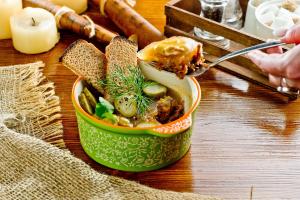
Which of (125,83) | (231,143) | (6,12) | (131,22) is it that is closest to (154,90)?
(125,83)

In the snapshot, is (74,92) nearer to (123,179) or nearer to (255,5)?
(123,179)

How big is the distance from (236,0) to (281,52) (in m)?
0.21

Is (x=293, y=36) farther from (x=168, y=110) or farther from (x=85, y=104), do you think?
(x=85, y=104)

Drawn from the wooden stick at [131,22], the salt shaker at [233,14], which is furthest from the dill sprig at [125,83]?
the salt shaker at [233,14]

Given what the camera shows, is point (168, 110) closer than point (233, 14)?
Yes

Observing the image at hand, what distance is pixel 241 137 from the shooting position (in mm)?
1017

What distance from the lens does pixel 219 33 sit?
1157mm

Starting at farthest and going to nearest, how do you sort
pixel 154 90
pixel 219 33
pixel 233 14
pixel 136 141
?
pixel 233 14, pixel 219 33, pixel 154 90, pixel 136 141

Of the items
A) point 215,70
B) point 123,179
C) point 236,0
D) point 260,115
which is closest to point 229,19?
point 236,0

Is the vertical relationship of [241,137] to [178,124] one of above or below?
below

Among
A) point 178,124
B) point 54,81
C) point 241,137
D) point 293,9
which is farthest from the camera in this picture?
point 293,9

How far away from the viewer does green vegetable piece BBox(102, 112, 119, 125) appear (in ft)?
2.97

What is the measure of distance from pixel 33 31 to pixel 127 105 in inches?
13.6

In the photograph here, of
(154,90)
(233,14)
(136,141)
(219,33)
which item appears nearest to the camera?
(136,141)
